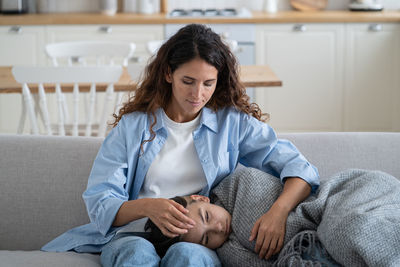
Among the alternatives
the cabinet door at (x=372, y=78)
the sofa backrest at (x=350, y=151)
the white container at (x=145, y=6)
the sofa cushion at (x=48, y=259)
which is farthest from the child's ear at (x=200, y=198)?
the white container at (x=145, y=6)

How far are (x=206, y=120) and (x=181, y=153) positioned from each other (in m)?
0.13

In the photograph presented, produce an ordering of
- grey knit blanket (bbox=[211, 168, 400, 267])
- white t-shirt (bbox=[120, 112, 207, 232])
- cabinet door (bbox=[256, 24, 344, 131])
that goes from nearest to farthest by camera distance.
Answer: grey knit blanket (bbox=[211, 168, 400, 267]) < white t-shirt (bbox=[120, 112, 207, 232]) < cabinet door (bbox=[256, 24, 344, 131])

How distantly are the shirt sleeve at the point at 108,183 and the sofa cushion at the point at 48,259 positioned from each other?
92 mm

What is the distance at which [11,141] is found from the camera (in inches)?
83.4

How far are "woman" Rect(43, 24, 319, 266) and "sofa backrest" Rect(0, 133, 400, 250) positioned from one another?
15 cm

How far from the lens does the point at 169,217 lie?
1671mm

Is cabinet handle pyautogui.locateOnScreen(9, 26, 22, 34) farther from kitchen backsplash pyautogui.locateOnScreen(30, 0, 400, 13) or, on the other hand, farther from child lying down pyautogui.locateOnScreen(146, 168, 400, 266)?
child lying down pyautogui.locateOnScreen(146, 168, 400, 266)

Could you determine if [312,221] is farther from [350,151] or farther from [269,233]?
[350,151]

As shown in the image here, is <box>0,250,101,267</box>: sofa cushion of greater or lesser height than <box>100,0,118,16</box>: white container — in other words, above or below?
below

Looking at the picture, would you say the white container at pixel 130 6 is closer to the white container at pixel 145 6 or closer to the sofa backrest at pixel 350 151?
the white container at pixel 145 6

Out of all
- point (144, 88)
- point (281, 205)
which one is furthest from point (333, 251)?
point (144, 88)

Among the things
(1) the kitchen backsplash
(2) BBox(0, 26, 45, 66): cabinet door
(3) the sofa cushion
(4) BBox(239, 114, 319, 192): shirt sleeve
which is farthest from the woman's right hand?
(1) the kitchen backsplash

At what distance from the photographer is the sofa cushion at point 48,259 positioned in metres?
1.77

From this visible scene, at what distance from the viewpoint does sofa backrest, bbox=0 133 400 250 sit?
2.04 metres
